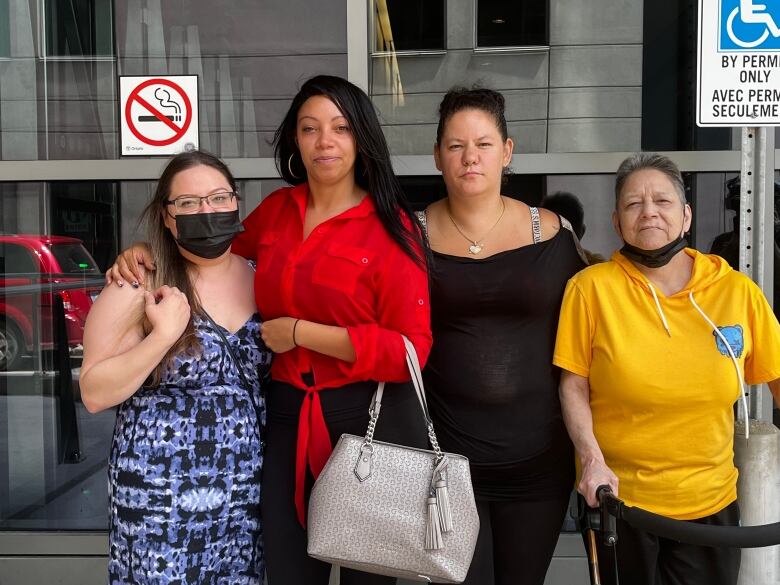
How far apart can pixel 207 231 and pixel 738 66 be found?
191 cm

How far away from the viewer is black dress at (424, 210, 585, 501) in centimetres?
228

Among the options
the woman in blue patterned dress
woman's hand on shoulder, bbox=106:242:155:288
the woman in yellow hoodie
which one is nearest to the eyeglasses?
the woman in blue patterned dress

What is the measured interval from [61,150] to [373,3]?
5.77 ft

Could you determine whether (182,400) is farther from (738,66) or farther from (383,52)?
(383,52)

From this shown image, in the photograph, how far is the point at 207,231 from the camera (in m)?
2.10

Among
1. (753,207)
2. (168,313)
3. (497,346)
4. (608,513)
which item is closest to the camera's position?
(608,513)

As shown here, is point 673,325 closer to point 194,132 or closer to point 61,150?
point 194,132

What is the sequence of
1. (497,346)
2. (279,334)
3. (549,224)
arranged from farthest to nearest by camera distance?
(549,224) → (497,346) → (279,334)

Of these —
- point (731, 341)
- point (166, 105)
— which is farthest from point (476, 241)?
point (166, 105)

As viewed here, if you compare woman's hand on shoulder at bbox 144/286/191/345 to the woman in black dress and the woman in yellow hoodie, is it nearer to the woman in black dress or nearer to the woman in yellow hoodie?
the woman in black dress

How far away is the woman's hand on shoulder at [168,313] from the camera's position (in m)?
1.94

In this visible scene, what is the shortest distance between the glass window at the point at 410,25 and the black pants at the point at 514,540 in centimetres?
235

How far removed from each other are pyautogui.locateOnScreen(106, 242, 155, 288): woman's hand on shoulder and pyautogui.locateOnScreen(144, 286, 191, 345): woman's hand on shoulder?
7 cm

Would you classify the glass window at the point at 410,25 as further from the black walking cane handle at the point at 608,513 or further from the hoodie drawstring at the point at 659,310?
the black walking cane handle at the point at 608,513
